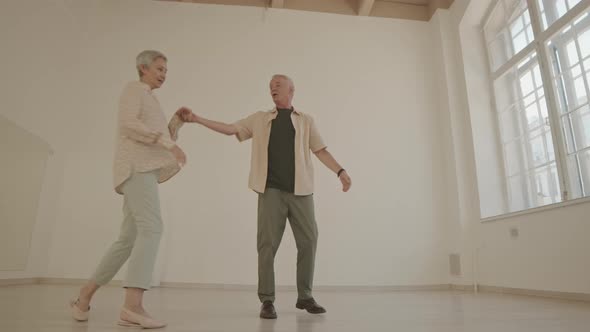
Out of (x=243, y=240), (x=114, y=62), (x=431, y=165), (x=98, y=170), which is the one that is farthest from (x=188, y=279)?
(x=431, y=165)

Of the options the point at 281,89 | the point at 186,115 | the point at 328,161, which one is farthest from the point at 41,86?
the point at 328,161

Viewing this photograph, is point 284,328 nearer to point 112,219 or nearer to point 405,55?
point 112,219

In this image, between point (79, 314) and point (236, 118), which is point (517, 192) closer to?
point (236, 118)

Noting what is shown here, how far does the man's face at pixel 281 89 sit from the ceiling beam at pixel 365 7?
129 inches

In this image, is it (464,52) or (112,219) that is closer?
(112,219)

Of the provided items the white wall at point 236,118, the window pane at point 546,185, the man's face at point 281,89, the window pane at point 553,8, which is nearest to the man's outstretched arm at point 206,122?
the man's face at point 281,89

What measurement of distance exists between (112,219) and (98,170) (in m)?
0.58

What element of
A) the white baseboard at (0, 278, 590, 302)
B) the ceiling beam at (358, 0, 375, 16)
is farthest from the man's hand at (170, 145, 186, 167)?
the ceiling beam at (358, 0, 375, 16)

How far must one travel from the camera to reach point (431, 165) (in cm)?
445

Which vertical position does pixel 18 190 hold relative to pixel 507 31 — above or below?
below

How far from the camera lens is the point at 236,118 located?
14.5ft

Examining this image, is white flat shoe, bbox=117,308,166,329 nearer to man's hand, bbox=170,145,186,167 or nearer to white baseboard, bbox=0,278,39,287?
man's hand, bbox=170,145,186,167

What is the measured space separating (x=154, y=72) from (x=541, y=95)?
3.52 meters

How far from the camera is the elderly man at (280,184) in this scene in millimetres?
1842
